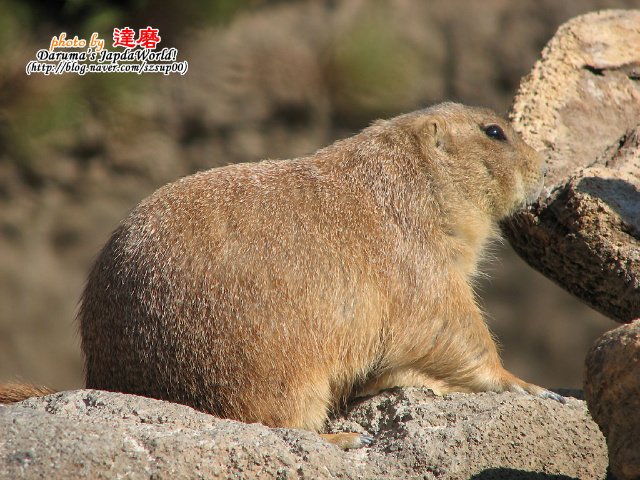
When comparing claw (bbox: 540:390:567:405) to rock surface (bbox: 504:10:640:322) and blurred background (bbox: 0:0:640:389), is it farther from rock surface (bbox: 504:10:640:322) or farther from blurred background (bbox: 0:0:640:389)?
blurred background (bbox: 0:0:640:389)

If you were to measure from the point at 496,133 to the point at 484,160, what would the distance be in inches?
9.8

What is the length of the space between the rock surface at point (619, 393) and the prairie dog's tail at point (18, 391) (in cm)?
311

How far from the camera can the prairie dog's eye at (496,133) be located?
519cm

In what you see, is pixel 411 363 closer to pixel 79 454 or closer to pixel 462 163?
pixel 462 163

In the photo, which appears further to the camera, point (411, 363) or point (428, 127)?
point (428, 127)

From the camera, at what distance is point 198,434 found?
3158 mm

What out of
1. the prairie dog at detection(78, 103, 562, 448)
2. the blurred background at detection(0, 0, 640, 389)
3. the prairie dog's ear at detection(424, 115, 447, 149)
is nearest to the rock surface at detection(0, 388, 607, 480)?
the prairie dog at detection(78, 103, 562, 448)

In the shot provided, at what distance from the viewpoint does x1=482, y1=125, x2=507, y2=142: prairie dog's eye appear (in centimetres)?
519

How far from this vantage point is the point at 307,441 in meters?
3.31

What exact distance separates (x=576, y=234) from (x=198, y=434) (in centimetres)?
285

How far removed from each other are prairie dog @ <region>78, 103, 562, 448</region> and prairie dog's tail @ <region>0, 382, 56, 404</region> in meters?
0.37

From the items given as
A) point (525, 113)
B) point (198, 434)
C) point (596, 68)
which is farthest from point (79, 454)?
point (596, 68)

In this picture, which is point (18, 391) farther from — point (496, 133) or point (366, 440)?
point (496, 133)

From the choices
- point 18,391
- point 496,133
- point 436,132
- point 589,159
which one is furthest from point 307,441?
point 589,159
